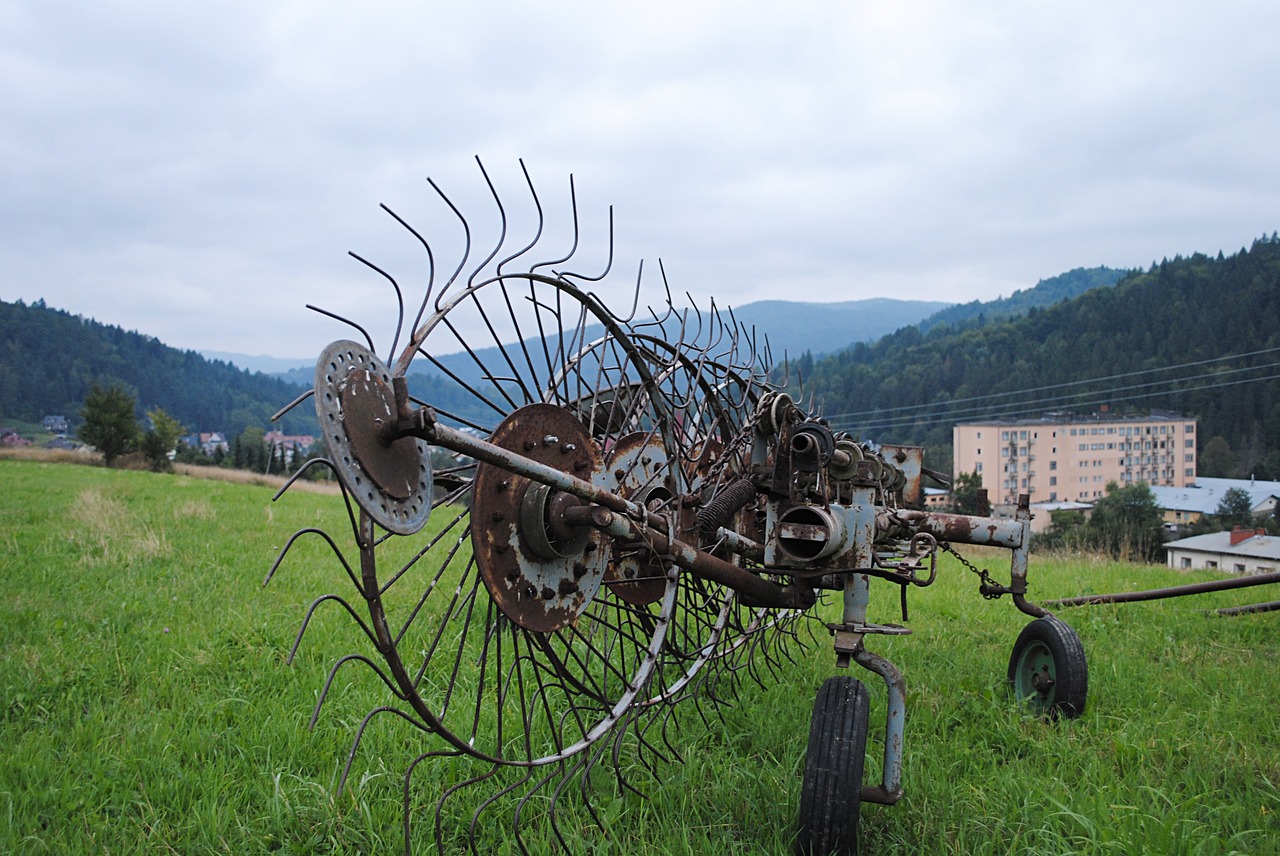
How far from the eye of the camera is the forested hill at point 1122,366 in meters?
39.4

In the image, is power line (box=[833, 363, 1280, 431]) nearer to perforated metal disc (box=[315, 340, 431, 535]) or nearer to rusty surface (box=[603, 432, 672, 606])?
rusty surface (box=[603, 432, 672, 606])

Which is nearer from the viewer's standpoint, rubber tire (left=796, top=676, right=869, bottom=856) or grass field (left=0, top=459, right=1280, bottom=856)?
rubber tire (left=796, top=676, right=869, bottom=856)

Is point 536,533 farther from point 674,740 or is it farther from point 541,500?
point 674,740

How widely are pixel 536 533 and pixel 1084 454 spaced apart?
42.0 metres

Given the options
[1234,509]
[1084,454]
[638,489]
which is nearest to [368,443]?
[638,489]

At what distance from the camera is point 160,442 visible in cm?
3247

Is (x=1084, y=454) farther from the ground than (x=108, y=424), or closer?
closer

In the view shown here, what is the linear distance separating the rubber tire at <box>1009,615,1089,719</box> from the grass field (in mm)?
105

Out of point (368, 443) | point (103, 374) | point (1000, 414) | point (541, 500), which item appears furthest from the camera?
point (103, 374)

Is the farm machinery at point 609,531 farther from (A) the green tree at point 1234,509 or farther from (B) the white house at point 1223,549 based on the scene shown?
(A) the green tree at point 1234,509

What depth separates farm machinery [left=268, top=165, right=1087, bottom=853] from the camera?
72.8 inches

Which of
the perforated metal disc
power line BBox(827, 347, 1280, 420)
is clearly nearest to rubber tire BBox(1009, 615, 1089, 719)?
the perforated metal disc

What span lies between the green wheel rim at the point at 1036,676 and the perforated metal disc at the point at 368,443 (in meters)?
3.34

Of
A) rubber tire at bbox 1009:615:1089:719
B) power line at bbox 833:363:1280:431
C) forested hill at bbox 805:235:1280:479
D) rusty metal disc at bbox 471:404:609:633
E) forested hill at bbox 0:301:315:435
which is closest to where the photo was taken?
rusty metal disc at bbox 471:404:609:633
